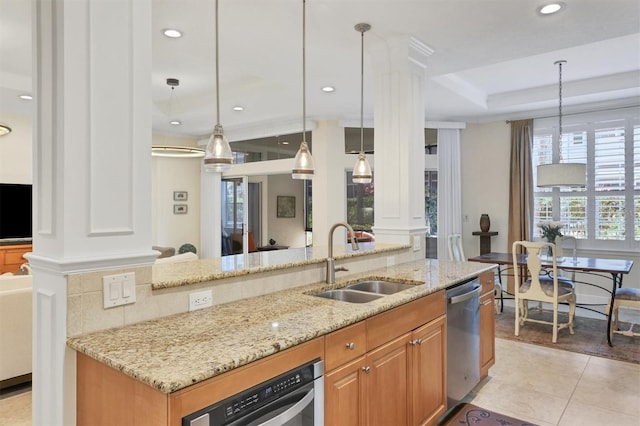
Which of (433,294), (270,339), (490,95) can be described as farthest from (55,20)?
(490,95)

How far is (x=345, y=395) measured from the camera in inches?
70.2

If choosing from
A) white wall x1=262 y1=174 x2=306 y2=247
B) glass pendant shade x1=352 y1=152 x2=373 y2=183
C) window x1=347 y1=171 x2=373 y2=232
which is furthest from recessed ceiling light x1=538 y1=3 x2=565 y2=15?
white wall x1=262 y1=174 x2=306 y2=247

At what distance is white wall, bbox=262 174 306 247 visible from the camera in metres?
8.95

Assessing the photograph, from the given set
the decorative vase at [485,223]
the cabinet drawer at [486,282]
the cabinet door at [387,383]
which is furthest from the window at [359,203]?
the cabinet door at [387,383]

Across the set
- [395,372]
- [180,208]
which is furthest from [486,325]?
[180,208]

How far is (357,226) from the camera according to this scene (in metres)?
6.91

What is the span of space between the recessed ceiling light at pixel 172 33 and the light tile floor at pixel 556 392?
299 cm

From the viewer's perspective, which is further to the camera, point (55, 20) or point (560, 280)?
point (560, 280)

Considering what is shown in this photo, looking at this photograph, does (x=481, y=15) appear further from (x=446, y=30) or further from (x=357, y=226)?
(x=357, y=226)

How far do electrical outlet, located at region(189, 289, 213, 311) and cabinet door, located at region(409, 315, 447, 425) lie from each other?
111 cm

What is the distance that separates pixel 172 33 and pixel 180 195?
5114 mm

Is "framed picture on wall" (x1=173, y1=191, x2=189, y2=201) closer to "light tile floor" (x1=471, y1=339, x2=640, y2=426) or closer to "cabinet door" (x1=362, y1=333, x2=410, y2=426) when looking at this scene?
"light tile floor" (x1=471, y1=339, x2=640, y2=426)

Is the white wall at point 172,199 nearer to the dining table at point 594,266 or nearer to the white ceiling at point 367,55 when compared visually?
the white ceiling at point 367,55

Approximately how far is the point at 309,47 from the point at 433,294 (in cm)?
238
